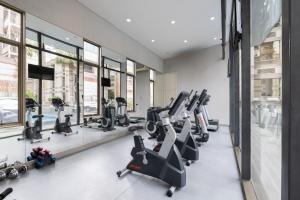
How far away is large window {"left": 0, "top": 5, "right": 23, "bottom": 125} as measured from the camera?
3283mm

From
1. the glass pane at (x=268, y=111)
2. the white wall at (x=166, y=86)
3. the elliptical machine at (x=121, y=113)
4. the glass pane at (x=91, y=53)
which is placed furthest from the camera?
the white wall at (x=166, y=86)

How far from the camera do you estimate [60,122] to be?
453 cm

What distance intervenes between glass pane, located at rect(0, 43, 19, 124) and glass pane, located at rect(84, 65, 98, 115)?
72.9 inches

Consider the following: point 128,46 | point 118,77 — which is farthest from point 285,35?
point 128,46

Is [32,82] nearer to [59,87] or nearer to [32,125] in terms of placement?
[59,87]

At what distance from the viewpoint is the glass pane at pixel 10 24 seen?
10.7 feet

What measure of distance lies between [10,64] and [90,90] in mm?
2151

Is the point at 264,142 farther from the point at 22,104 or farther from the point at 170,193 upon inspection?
the point at 22,104

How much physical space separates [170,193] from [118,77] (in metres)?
4.80

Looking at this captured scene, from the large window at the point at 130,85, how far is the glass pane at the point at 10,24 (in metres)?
4.02

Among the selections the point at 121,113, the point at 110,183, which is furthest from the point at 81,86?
the point at 110,183

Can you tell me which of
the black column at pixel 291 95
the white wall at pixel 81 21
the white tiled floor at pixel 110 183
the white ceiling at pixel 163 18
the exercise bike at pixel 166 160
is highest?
the white ceiling at pixel 163 18

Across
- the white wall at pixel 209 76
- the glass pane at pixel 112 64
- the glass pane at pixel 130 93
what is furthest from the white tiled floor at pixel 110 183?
the white wall at pixel 209 76

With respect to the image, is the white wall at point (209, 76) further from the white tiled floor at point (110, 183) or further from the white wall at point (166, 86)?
the white tiled floor at point (110, 183)
